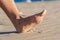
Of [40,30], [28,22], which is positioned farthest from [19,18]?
[40,30]

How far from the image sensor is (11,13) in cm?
319

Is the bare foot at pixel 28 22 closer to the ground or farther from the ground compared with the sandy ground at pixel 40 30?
farther from the ground

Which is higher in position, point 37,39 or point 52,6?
point 37,39

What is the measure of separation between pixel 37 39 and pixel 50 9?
6.50 ft

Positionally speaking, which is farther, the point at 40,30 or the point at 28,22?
the point at 40,30

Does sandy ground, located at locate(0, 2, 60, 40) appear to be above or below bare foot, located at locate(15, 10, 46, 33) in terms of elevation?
below

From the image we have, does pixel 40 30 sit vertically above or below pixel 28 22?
below

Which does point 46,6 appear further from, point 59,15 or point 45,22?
point 45,22

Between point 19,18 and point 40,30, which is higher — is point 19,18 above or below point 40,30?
above

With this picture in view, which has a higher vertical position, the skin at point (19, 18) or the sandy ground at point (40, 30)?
the skin at point (19, 18)

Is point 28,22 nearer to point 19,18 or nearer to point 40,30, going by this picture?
point 19,18

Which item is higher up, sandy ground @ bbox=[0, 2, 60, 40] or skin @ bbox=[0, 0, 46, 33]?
skin @ bbox=[0, 0, 46, 33]

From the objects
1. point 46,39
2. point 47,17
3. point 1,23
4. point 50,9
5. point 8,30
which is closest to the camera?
point 46,39

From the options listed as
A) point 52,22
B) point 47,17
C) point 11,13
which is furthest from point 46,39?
point 47,17
